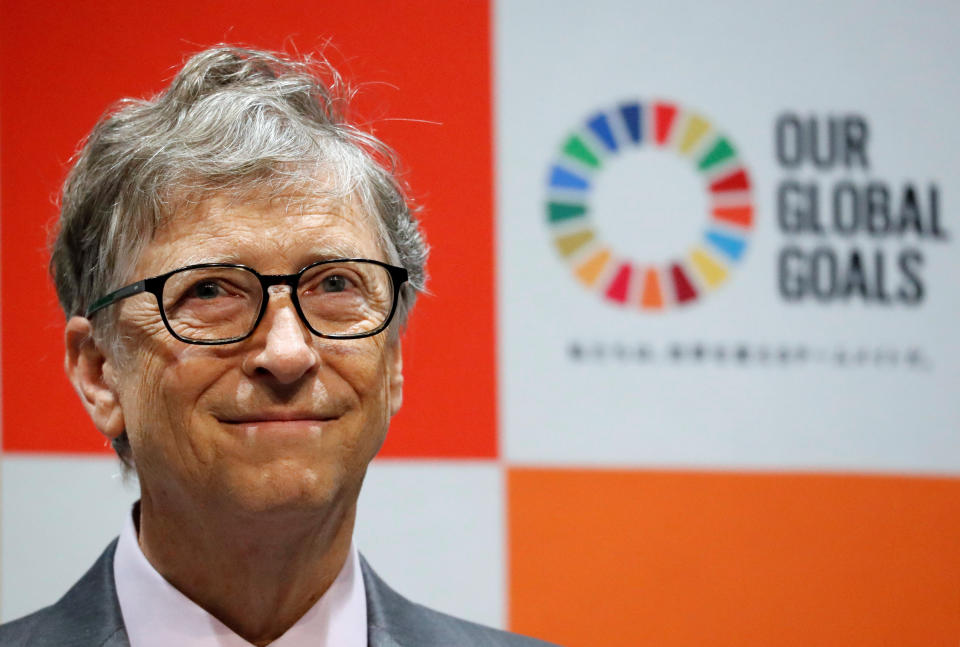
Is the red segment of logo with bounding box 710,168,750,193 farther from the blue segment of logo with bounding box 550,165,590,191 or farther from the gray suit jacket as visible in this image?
the gray suit jacket

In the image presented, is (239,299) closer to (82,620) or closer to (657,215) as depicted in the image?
(82,620)

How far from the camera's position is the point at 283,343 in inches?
57.0

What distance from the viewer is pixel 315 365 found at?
148 cm

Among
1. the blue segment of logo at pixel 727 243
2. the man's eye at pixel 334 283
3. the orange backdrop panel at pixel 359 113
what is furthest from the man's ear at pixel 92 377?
the blue segment of logo at pixel 727 243

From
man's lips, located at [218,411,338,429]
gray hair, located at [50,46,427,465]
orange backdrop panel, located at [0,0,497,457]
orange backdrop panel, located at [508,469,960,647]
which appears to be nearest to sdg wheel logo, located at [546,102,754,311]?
orange backdrop panel, located at [0,0,497,457]

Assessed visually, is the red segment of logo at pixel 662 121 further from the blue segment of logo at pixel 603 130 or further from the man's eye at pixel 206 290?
the man's eye at pixel 206 290

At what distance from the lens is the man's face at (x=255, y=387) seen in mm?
1463

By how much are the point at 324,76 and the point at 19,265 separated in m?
0.66

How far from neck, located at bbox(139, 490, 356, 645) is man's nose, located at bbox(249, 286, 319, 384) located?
0.64 ft

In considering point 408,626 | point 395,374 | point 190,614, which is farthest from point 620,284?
point 190,614

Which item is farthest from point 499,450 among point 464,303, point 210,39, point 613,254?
point 210,39

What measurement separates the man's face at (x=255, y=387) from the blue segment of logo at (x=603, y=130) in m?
0.92

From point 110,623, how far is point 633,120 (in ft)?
4.53

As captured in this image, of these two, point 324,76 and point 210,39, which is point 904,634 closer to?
point 324,76
